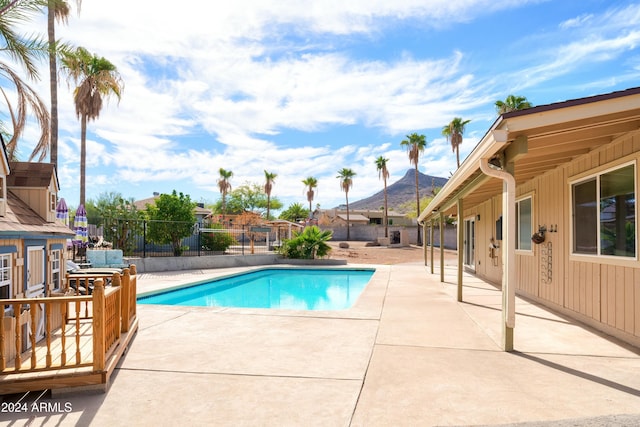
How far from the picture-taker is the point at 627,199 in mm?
4602

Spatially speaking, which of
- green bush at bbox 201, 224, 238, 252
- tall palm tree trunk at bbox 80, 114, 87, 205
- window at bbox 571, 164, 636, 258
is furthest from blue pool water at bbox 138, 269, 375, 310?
tall palm tree trunk at bbox 80, 114, 87, 205

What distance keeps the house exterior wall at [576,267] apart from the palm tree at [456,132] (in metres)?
28.8

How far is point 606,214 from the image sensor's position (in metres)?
5.04

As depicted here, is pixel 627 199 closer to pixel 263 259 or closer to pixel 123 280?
pixel 123 280

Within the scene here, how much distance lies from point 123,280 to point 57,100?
13.8m

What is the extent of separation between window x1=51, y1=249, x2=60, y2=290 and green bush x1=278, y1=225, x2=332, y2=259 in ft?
43.0

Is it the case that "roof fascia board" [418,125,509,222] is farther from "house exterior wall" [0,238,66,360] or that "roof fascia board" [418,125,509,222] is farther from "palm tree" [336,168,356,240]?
"palm tree" [336,168,356,240]

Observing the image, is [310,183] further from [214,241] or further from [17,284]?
[17,284]

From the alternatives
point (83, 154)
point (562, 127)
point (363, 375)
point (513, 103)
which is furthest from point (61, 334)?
point (513, 103)

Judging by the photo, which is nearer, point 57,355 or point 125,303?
point 57,355

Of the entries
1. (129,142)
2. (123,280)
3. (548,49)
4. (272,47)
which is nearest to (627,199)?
(123,280)

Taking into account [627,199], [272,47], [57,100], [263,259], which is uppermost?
[272,47]

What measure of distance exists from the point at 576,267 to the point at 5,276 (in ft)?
24.4

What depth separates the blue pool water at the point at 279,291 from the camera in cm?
990
